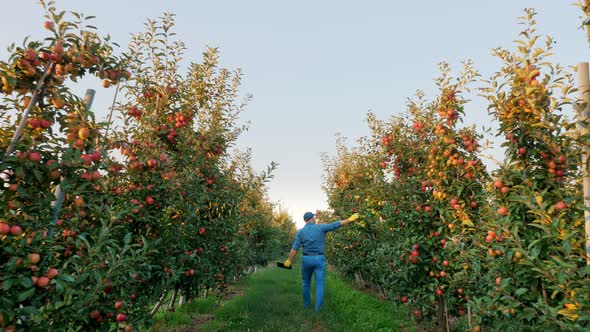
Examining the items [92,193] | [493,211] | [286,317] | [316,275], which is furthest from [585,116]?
[316,275]

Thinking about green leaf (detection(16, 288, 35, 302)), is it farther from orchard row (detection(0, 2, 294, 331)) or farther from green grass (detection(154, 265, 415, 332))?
green grass (detection(154, 265, 415, 332))

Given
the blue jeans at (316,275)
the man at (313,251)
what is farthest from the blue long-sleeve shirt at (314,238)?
the blue jeans at (316,275)

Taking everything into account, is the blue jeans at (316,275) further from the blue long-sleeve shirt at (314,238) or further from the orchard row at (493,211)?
the orchard row at (493,211)

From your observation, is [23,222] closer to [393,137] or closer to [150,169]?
[150,169]

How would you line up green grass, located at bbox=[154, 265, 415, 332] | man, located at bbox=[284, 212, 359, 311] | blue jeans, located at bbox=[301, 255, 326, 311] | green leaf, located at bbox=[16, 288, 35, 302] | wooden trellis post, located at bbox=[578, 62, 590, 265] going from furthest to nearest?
man, located at bbox=[284, 212, 359, 311] → blue jeans, located at bbox=[301, 255, 326, 311] → green grass, located at bbox=[154, 265, 415, 332] → wooden trellis post, located at bbox=[578, 62, 590, 265] → green leaf, located at bbox=[16, 288, 35, 302]

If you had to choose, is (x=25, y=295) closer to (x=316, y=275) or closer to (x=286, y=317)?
(x=286, y=317)

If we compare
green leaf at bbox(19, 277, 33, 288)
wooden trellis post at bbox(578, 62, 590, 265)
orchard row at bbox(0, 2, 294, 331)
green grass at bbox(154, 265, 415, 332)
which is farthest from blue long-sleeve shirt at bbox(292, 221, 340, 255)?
green leaf at bbox(19, 277, 33, 288)

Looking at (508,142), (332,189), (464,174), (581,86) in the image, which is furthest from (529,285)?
(332,189)

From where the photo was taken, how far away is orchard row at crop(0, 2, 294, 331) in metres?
2.38

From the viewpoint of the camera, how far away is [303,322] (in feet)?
22.9

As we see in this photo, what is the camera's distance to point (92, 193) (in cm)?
300

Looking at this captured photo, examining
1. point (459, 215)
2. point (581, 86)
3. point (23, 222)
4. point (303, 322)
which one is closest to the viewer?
point (23, 222)

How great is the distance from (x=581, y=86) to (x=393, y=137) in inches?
177

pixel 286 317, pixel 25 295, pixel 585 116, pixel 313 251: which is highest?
pixel 585 116
